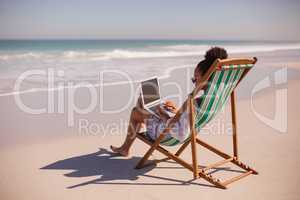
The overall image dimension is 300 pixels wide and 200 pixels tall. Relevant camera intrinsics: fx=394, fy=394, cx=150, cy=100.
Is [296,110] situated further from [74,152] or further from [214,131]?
[74,152]

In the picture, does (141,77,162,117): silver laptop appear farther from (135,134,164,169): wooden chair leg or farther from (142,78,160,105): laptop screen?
(135,134,164,169): wooden chair leg

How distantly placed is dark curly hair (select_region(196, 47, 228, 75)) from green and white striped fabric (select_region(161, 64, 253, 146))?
0.16m

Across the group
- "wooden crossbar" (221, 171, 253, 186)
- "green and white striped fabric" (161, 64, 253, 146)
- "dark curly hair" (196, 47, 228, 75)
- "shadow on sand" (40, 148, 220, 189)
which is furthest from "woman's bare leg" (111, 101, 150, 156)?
"wooden crossbar" (221, 171, 253, 186)

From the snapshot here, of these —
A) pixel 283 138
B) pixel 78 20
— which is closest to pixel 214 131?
pixel 283 138

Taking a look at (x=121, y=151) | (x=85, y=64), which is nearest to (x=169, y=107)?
(x=121, y=151)

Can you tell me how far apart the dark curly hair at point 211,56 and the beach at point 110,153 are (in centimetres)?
108

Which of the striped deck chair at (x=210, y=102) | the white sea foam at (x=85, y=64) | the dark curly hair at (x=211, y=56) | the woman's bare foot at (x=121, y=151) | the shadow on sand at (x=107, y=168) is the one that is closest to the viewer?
the striped deck chair at (x=210, y=102)

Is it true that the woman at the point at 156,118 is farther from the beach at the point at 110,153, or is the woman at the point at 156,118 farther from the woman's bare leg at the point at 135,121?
the beach at the point at 110,153

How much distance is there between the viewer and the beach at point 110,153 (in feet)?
11.8

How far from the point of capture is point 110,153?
15.3ft

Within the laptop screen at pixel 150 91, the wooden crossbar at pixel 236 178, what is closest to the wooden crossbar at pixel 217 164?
the wooden crossbar at pixel 236 178

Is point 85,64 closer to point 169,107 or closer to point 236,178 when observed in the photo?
point 169,107

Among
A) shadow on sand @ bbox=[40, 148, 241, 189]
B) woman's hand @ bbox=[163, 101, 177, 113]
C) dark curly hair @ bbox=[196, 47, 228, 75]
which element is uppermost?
dark curly hair @ bbox=[196, 47, 228, 75]

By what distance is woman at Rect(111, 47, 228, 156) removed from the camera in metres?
3.65
